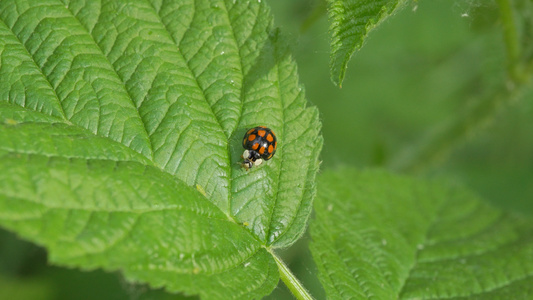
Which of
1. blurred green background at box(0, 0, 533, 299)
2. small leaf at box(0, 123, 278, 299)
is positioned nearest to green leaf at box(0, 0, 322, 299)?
small leaf at box(0, 123, 278, 299)

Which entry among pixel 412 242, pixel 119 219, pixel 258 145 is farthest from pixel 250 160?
pixel 412 242

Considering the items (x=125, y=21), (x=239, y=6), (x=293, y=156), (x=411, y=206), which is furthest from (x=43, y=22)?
(x=411, y=206)

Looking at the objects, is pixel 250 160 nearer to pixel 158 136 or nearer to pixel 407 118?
pixel 158 136

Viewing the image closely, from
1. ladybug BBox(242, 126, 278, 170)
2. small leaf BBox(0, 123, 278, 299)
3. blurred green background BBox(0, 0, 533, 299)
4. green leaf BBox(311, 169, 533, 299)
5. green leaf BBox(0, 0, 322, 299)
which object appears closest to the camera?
small leaf BBox(0, 123, 278, 299)

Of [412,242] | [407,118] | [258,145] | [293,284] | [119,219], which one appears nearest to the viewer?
[119,219]

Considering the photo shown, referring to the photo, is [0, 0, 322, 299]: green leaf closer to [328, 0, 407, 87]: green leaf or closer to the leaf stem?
the leaf stem

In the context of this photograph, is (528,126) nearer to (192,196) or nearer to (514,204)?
(514,204)
